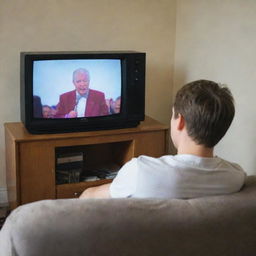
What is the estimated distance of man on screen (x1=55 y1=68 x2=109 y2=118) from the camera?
2855mm

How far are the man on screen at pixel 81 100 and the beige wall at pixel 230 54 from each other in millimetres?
794

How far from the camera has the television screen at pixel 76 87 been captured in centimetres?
279

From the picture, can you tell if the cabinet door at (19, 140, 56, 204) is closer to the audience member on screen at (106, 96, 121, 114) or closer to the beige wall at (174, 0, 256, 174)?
the audience member on screen at (106, 96, 121, 114)

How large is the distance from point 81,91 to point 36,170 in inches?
22.1

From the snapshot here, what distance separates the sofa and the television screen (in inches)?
64.2

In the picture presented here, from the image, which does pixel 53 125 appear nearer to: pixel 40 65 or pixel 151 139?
pixel 40 65

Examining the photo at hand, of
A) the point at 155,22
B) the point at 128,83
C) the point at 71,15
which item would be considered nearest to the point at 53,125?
the point at 128,83

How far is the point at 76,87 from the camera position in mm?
2865

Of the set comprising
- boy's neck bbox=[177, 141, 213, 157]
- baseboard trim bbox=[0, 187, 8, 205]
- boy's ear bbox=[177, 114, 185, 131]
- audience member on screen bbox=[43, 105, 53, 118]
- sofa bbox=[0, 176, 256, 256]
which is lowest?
baseboard trim bbox=[0, 187, 8, 205]

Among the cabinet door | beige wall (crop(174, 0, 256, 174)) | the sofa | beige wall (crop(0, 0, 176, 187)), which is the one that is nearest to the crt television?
the cabinet door

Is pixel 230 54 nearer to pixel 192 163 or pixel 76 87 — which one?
pixel 76 87

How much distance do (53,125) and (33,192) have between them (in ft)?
1.41

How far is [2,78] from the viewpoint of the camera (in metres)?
3.08

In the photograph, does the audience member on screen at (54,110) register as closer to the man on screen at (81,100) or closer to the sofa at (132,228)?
the man on screen at (81,100)
